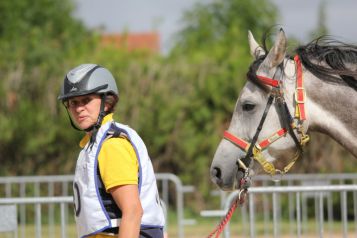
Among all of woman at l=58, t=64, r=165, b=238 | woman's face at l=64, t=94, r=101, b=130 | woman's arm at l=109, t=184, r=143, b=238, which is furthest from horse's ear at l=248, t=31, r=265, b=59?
woman's arm at l=109, t=184, r=143, b=238

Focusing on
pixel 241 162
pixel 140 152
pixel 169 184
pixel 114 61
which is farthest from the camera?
pixel 114 61

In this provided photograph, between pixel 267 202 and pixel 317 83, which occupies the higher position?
pixel 317 83

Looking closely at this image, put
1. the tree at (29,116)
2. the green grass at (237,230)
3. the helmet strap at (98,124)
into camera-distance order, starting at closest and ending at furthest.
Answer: the helmet strap at (98,124) → the green grass at (237,230) → the tree at (29,116)

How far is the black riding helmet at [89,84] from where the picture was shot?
14.7ft

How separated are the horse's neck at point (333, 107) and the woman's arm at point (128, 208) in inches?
76.5

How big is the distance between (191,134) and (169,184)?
1767 millimetres

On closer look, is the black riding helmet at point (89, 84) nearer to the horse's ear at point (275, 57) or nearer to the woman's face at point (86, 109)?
the woman's face at point (86, 109)

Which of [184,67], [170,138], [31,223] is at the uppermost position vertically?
[184,67]

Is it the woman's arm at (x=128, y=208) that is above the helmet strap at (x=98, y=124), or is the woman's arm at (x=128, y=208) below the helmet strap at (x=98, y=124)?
below

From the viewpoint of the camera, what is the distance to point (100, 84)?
4492 mm

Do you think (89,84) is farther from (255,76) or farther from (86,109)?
(255,76)

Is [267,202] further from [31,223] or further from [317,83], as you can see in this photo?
[317,83]

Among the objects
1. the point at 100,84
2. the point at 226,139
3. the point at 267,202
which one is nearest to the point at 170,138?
the point at 267,202

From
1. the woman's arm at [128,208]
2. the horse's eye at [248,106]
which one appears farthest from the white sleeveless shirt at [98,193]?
the horse's eye at [248,106]
